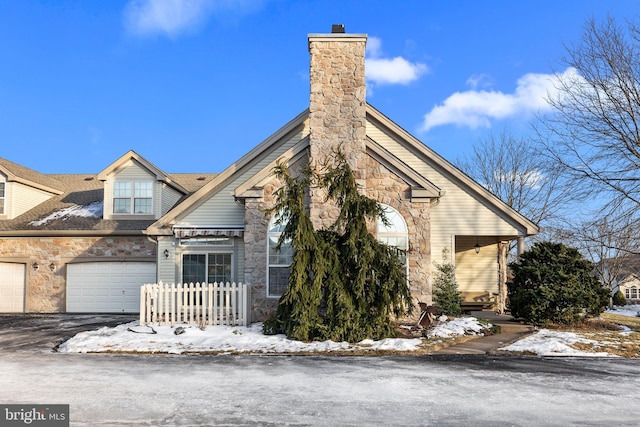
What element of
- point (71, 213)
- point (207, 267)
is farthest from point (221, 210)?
point (71, 213)

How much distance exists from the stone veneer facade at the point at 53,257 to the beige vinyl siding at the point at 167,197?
1613mm

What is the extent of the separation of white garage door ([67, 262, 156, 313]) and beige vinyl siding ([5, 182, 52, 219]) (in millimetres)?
3994

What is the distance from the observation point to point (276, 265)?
13734 millimetres

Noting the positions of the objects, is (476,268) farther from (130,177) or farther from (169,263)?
(130,177)

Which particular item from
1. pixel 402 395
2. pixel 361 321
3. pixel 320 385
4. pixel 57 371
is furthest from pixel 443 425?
pixel 57 371

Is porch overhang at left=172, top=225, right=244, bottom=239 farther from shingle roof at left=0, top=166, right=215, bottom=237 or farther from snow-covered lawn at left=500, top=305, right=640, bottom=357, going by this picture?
snow-covered lawn at left=500, top=305, right=640, bottom=357

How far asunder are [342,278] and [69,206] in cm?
1510

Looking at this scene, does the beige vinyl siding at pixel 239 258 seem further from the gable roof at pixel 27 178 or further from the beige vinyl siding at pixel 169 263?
the gable roof at pixel 27 178

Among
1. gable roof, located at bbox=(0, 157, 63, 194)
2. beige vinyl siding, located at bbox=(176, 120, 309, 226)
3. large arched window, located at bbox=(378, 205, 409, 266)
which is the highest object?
gable roof, located at bbox=(0, 157, 63, 194)

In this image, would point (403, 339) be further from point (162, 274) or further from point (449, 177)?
point (162, 274)

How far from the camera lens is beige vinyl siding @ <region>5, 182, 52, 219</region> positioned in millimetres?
20172

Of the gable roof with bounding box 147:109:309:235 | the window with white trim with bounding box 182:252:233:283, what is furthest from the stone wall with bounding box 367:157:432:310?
the window with white trim with bounding box 182:252:233:283

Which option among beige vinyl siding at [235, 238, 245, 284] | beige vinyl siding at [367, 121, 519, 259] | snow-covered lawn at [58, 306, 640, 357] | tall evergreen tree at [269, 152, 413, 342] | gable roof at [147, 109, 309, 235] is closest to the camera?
snow-covered lawn at [58, 306, 640, 357]

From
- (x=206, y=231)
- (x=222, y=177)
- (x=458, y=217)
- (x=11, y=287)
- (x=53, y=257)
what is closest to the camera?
(x=206, y=231)
